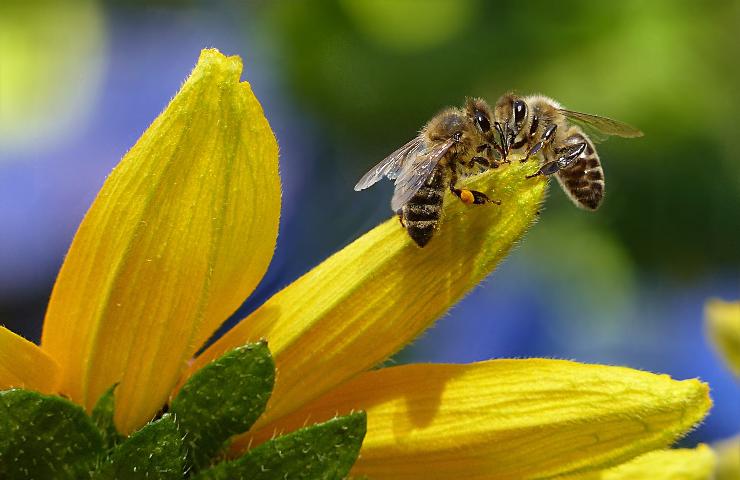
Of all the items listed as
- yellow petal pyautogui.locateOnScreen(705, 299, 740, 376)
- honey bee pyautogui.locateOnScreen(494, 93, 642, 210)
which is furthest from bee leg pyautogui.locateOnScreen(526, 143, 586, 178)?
yellow petal pyautogui.locateOnScreen(705, 299, 740, 376)

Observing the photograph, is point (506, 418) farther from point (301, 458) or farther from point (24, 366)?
point (24, 366)

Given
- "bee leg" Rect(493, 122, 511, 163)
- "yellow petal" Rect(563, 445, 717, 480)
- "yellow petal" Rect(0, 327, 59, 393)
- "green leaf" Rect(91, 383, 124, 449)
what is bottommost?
"yellow petal" Rect(563, 445, 717, 480)

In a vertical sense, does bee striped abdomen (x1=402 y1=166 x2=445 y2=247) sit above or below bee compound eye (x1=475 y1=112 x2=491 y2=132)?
below

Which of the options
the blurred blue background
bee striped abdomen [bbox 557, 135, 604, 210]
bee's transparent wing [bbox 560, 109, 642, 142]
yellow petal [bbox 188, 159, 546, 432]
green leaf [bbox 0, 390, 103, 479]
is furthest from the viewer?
the blurred blue background

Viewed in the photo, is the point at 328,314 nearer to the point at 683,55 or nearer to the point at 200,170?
the point at 200,170

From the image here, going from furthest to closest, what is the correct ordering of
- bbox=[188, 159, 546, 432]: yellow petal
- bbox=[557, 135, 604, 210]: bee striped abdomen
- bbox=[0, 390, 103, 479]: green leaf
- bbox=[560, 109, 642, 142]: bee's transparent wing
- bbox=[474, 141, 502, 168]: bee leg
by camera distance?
bbox=[560, 109, 642, 142]: bee's transparent wing, bbox=[557, 135, 604, 210]: bee striped abdomen, bbox=[474, 141, 502, 168]: bee leg, bbox=[188, 159, 546, 432]: yellow petal, bbox=[0, 390, 103, 479]: green leaf

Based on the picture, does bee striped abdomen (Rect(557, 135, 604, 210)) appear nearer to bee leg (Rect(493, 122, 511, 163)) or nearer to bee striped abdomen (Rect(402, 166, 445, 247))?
bee leg (Rect(493, 122, 511, 163))

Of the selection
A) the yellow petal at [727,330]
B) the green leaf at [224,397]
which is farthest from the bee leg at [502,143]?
the green leaf at [224,397]

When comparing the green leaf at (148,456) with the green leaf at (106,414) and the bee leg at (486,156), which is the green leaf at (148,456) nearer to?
the green leaf at (106,414)
